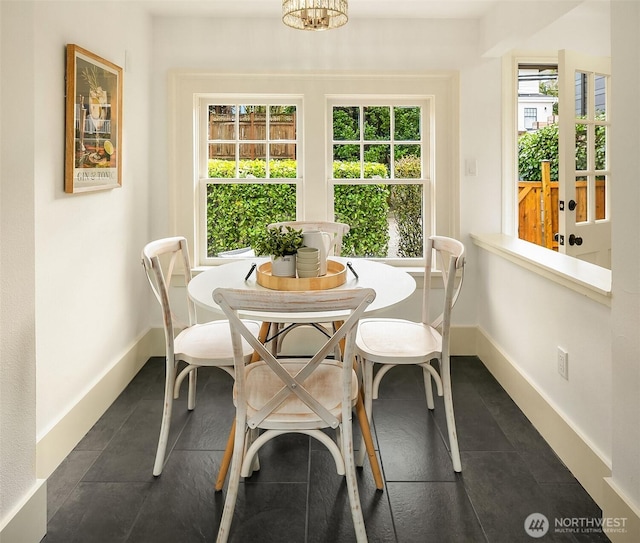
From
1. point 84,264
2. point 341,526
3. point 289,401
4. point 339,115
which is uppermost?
point 339,115

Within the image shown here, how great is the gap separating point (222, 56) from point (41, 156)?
1873 millimetres

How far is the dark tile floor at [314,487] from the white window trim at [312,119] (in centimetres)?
153

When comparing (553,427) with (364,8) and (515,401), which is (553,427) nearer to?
(515,401)

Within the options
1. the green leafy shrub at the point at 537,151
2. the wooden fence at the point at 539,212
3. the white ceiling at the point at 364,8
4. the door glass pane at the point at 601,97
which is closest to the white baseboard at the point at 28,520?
the white ceiling at the point at 364,8

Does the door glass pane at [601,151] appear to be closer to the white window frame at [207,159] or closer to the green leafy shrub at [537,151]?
the green leafy shrub at [537,151]

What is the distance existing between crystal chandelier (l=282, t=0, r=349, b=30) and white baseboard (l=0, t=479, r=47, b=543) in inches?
85.7

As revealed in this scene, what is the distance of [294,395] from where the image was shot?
1969 millimetres

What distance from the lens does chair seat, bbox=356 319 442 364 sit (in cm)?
240

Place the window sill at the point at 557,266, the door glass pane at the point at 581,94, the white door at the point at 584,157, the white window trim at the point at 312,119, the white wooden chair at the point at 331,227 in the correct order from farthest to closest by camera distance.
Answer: the white window trim at the point at 312,119
the white wooden chair at the point at 331,227
the door glass pane at the point at 581,94
the white door at the point at 584,157
the window sill at the point at 557,266

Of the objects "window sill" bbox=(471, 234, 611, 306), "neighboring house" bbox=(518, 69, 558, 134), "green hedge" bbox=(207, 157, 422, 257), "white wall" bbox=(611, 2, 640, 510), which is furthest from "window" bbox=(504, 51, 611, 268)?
"neighboring house" bbox=(518, 69, 558, 134)

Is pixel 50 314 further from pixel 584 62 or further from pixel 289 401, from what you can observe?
pixel 584 62

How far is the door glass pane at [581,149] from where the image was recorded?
3.51 metres

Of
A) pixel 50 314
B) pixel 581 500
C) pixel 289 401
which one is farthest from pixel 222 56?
pixel 581 500

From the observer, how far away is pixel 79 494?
2.21 meters
